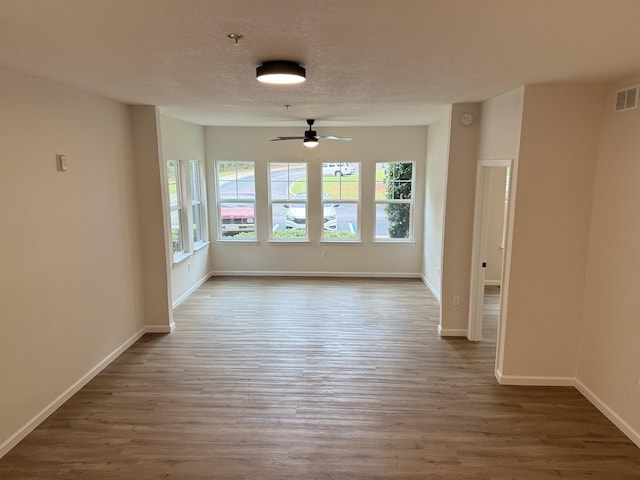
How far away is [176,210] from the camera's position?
6.04 metres

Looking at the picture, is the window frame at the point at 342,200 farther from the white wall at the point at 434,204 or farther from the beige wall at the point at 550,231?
the beige wall at the point at 550,231

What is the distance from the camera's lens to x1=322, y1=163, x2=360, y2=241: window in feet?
23.6

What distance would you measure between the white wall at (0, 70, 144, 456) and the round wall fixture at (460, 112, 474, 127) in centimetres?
369

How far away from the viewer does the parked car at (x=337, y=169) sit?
23.5 feet

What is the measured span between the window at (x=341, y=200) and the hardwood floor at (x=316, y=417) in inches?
110

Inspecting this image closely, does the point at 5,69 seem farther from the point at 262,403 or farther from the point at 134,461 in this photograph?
the point at 262,403

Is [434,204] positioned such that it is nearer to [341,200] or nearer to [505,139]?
[341,200]

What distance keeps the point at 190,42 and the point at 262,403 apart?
2.76m

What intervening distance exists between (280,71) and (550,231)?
8.70ft

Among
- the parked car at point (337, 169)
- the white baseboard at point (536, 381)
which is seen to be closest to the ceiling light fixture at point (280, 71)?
the white baseboard at point (536, 381)

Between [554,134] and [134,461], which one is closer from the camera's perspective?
[134,461]

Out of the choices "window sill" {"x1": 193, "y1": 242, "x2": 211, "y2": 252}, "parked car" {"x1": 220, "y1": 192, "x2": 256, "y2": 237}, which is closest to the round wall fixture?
"parked car" {"x1": 220, "y1": 192, "x2": 256, "y2": 237}

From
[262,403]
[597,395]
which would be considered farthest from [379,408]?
[597,395]

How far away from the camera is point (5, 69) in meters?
2.68
